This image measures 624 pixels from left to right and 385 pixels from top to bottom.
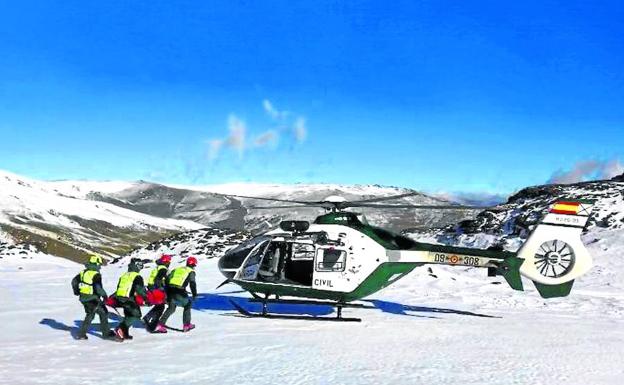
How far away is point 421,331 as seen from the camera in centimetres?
1380

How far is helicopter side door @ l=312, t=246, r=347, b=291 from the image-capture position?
15.2m

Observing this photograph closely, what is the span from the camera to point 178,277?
43.5ft

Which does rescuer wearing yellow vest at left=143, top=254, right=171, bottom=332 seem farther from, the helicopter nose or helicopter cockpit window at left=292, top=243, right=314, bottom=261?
helicopter cockpit window at left=292, top=243, right=314, bottom=261

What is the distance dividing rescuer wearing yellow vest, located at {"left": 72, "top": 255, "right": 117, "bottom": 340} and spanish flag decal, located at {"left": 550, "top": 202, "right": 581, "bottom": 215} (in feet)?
39.3

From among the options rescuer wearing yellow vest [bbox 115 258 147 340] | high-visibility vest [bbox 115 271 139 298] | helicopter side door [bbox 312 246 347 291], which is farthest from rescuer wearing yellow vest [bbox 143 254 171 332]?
helicopter side door [bbox 312 246 347 291]

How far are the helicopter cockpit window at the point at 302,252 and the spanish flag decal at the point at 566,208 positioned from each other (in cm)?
691

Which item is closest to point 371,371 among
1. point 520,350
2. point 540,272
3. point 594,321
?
point 520,350

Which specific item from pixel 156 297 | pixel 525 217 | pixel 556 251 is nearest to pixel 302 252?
pixel 156 297

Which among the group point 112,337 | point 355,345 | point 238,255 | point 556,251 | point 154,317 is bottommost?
point 112,337

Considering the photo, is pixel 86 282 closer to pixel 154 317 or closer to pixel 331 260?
pixel 154 317

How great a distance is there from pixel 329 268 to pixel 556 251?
636 centimetres

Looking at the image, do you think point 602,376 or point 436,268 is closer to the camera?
point 602,376

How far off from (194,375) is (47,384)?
2251mm

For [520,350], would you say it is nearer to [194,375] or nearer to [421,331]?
[421,331]
